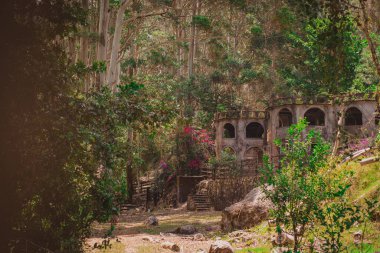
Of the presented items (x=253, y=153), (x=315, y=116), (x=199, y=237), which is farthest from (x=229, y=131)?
(x=199, y=237)

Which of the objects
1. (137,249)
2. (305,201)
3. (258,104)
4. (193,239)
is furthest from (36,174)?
(258,104)

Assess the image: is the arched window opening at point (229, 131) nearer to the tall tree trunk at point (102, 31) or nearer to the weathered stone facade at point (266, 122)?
the weathered stone facade at point (266, 122)

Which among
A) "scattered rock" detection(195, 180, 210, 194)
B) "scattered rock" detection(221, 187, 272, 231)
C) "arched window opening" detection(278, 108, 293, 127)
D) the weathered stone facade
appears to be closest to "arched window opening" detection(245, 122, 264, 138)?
"arched window opening" detection(278, 108, 293, 127)

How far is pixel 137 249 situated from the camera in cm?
1369

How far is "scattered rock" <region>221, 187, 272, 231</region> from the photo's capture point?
604 inches

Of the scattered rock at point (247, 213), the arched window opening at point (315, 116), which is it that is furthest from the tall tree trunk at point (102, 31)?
the arched window opening at point (315, 116)

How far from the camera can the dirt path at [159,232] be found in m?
13.9

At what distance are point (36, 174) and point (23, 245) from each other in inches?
53.7

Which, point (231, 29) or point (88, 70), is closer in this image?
point (88, 70)

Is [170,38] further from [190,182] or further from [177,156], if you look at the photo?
[190,182]

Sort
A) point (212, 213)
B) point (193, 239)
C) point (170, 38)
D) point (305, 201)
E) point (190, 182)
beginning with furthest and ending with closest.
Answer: point (170, 38) → point (190, 182) → point (212, 213) → point (193, 239) → point (305, 201)

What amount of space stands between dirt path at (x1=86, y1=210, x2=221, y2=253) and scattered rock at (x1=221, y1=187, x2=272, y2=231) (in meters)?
0.77

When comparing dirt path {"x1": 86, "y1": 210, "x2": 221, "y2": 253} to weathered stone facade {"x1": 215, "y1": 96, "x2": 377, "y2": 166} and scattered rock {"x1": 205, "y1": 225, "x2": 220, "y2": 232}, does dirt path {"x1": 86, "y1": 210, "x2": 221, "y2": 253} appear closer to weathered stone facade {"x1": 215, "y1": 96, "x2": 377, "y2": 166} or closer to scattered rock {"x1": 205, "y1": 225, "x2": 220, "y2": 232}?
scattered rock {"x1": 205, "y1": 225, "x2": 220, "y2": 232}

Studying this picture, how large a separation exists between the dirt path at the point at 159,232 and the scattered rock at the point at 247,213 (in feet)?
2.54
